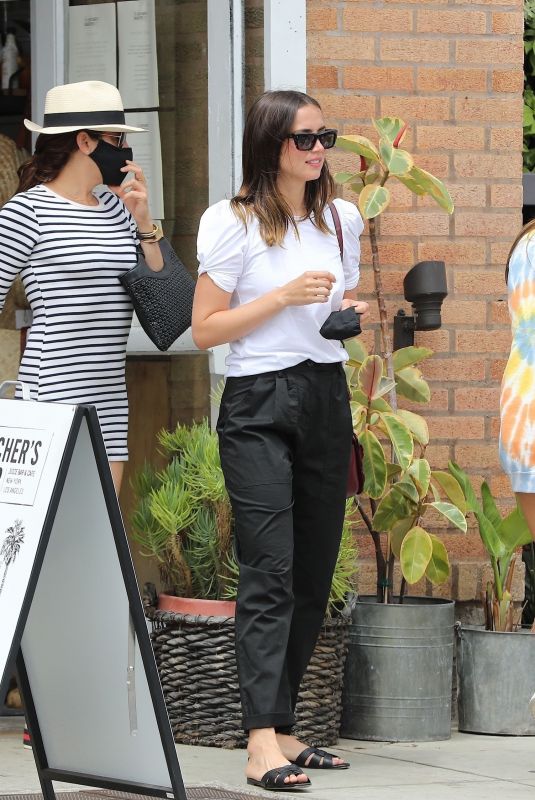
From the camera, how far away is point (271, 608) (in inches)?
156

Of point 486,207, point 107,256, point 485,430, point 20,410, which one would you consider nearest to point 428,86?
point 486,207

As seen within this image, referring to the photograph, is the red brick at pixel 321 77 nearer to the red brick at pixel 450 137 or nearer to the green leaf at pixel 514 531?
the red brick at pixel 450 137

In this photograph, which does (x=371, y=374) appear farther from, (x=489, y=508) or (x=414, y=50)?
(x=414, y=50)

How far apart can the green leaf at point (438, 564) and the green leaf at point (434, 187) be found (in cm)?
105

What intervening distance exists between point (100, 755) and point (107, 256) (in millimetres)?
1403

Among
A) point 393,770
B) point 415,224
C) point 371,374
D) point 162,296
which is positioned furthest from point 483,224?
point 393,770

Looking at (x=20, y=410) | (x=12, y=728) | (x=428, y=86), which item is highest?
(x=428, y=86)

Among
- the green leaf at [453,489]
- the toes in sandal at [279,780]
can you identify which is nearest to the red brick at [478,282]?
the green leaf at [453,489]

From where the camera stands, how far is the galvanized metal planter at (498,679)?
493cm

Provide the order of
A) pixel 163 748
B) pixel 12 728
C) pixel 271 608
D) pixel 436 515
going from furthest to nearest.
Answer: pixel 436 515 → pixel 12 728 → pixel 271 608 → pixel 163 748

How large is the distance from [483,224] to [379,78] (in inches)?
24.1

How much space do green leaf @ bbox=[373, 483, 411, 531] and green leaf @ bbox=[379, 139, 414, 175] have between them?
974 mm

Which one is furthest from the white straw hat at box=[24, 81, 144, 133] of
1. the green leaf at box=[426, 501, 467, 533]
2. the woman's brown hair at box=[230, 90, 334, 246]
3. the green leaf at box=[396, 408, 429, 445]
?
the green leaf at box=[426, 501, 467, 533]

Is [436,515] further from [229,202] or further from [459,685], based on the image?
[229,202]
